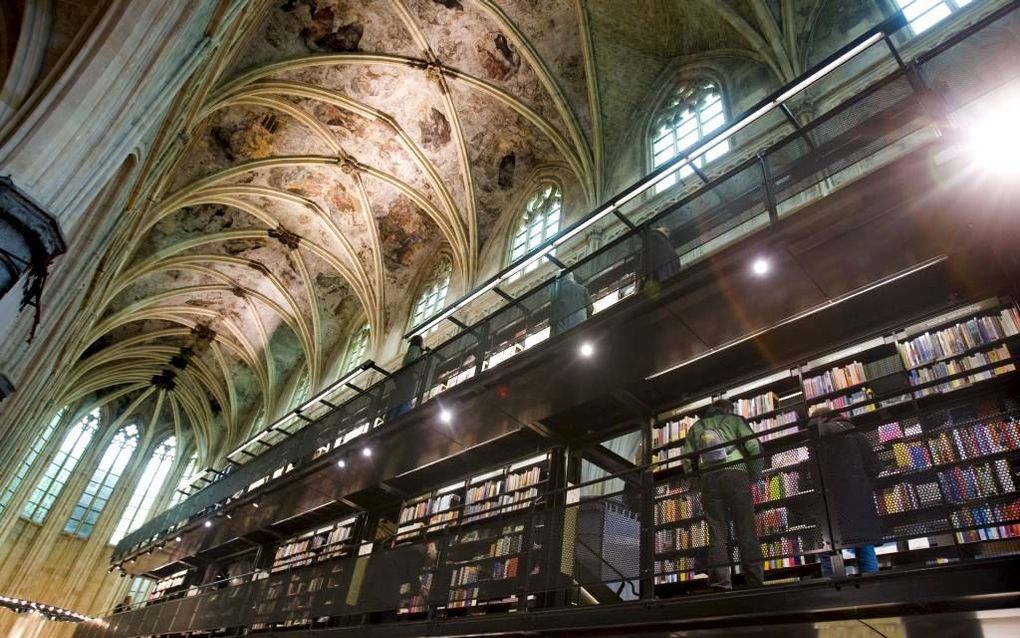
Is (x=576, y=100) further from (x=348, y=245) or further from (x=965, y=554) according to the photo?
(x=965, y=554)

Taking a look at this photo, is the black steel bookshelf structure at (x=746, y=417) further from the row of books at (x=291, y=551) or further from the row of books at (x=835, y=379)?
the row of books at (x=291, y=551)

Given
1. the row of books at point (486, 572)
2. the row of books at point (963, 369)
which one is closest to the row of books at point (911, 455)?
the row of books at point (963, 369)

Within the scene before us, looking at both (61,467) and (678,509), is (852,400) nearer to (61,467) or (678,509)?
(678,509)

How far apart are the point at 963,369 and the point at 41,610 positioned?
90.2 ft

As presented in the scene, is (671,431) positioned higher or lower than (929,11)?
lower

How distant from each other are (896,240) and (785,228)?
29.3 inches

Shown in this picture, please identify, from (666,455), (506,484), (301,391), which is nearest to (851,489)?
(666,455)

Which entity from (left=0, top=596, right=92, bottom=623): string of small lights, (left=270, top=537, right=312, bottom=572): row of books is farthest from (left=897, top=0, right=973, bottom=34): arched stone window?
(left=0, top=596, right=92, bottom=623): string of small lights

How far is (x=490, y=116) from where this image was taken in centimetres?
1386

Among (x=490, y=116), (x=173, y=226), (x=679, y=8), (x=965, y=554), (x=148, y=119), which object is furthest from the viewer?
(x=173, y=226)

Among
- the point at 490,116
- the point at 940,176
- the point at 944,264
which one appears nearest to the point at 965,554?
the point at 944,264

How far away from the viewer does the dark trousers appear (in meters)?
3.69

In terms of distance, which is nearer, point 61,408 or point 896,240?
point 896,240

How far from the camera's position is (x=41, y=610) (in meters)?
21.3
